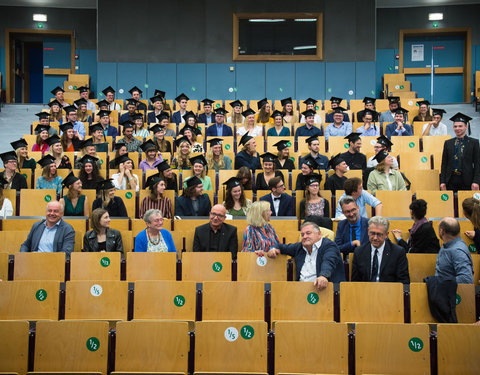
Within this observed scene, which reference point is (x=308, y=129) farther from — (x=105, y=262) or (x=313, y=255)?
(x=105, y=262)

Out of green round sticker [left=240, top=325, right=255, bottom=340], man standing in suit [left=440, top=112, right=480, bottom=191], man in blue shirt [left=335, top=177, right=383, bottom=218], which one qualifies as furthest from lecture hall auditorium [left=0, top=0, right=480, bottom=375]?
man in blue shirt [left=335, top=177, right=383, bottom=218]

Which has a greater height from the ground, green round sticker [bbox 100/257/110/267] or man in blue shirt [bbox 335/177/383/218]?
man in blue shirt [bbox 335/177/383/218]

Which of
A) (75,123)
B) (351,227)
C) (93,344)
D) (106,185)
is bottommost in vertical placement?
(93,344)

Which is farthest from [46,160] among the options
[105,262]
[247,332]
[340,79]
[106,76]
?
[340,79]

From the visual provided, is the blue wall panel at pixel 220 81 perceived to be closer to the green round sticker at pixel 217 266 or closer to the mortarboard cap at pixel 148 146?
the mortarboard cap at pixel 148 146

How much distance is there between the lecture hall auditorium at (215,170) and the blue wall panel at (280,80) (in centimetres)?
3

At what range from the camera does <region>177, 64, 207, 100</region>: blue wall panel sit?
1470cm

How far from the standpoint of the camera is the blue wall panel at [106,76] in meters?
14.5

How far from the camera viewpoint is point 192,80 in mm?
14727

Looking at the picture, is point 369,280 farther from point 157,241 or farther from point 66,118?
point 66,118

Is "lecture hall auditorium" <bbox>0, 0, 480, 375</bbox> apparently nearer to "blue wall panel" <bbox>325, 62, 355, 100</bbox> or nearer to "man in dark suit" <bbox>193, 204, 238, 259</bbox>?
"blue wall panel" <bbox>325, 62, 355, 100</bbox>

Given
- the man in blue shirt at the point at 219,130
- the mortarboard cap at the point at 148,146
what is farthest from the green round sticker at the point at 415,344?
the man in blue shirt at the point at 219,130

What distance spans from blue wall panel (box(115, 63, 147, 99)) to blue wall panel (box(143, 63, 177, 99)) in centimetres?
14

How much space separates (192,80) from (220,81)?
70 centimetres
